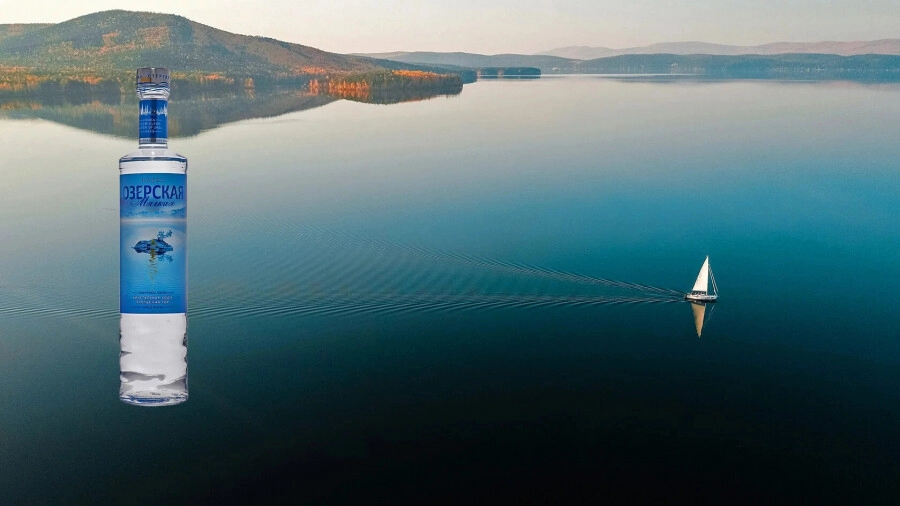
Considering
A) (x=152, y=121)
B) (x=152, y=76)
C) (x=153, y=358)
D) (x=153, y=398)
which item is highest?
(x=152, y=76)

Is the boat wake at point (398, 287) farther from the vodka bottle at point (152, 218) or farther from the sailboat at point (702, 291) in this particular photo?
the vodka bottle at point (152, 218)

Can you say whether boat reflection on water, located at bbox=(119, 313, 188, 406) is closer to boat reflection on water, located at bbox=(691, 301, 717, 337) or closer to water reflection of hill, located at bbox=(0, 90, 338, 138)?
boat reflection on water, located at bbox=(691, 301, 717, 337)

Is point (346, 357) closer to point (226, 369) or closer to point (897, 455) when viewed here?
point (226, 369)

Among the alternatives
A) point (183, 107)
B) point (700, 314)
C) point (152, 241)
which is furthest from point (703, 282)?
point (183, 107)

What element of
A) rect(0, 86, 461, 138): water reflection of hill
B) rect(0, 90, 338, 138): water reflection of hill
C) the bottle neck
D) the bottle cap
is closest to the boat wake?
the bottle neck

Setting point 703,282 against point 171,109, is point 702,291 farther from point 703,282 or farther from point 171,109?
point 171,109

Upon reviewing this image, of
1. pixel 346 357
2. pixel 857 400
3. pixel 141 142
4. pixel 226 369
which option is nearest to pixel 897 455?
pixel 857 400
